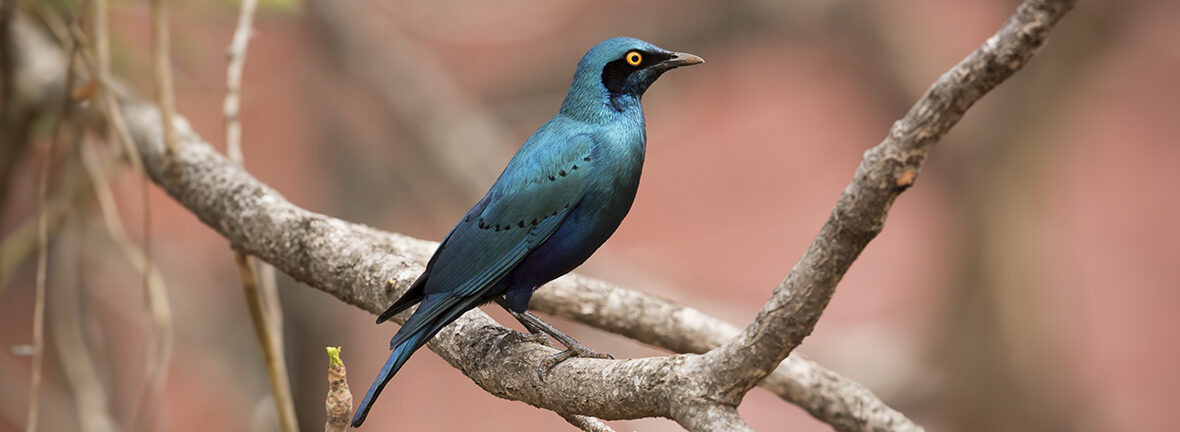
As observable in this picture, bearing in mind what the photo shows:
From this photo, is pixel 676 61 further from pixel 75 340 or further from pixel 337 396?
pixel 75 340

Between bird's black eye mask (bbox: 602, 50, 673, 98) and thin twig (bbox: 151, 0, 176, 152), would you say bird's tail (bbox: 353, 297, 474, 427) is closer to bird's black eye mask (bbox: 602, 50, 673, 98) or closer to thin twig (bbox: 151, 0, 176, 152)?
Result: bird's black eye mask (bbox: 602, 50, 673, 98)

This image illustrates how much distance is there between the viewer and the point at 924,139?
112cm

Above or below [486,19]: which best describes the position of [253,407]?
below

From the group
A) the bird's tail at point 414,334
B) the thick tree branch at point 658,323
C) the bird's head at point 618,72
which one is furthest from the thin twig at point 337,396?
the thick tree branch at point 658,323

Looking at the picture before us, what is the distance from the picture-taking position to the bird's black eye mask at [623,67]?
2.01 m

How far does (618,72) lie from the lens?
201 centimetres

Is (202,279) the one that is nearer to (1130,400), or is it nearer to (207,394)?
(207,394)

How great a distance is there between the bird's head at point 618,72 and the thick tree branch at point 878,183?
29.5 inches

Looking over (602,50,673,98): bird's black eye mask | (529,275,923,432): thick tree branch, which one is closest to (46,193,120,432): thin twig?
(529,275,923,432): thick tree branch

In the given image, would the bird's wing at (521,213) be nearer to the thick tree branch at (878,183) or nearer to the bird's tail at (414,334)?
the bird's tail at (414,334)

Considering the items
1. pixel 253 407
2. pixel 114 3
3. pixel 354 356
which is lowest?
pixel 253 407

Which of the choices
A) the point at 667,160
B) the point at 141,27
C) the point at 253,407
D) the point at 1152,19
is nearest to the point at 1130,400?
the point at 1152,19

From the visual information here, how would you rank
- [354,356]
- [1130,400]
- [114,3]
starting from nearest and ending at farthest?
[114,3], [354,356], [1130,400]

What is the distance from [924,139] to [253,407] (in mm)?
5004
